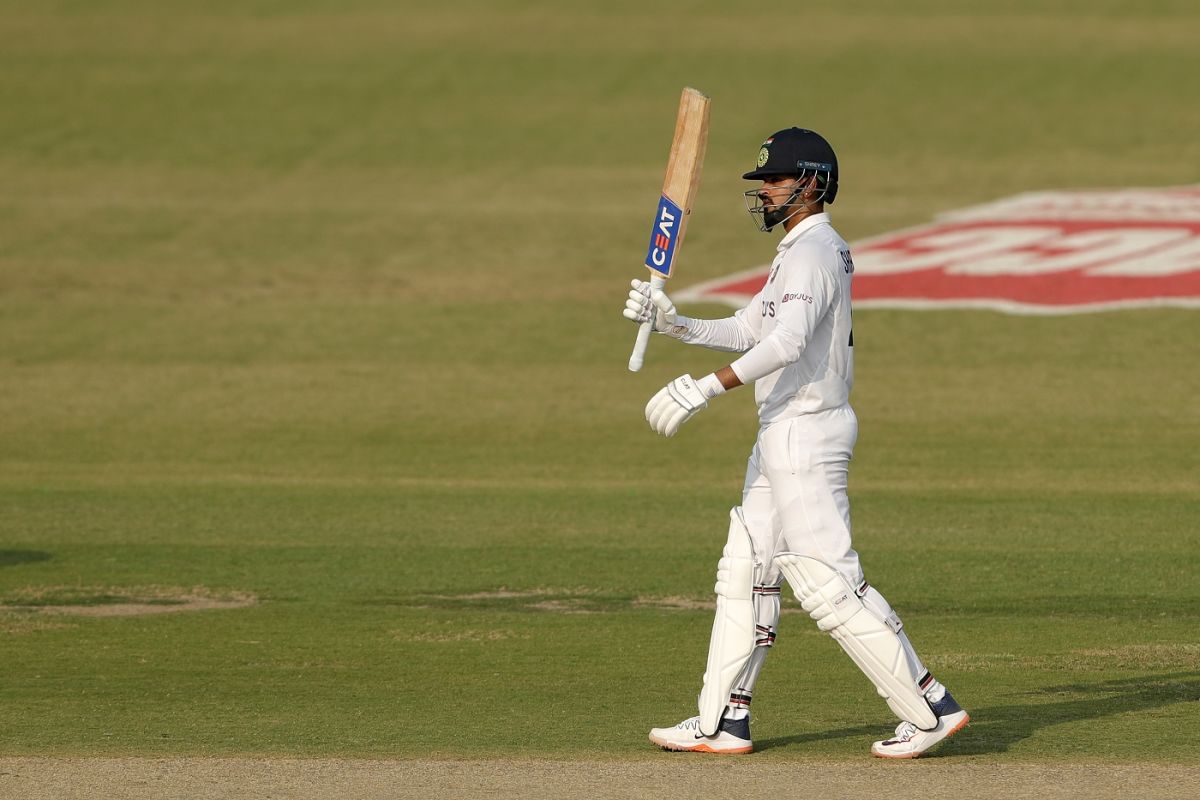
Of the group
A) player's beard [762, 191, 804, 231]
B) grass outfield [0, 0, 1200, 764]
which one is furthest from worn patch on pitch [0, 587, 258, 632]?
player's beard [762, 191, 804, 231]

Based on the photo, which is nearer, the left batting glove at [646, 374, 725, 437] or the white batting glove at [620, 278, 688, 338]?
the left batting glove at [646, 374, 725, 437]

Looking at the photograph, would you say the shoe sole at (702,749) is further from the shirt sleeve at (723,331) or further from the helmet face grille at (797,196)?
the helmet face grille at (797,196)

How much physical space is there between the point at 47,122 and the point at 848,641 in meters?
25.3

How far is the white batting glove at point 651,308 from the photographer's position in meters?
7.04

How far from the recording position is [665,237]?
24.1 ft

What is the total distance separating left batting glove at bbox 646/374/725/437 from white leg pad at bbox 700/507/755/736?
0.66 meters

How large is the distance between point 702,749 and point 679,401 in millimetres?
1415

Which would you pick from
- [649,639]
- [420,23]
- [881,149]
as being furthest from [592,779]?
[420,23]

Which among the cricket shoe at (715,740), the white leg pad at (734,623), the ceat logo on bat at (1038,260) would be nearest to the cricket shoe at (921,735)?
the cricket shoe at (715,740)

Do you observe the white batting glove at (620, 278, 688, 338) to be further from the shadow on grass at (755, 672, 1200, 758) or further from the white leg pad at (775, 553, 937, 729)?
the shadow on grass at (755, 672, 1200, 758)

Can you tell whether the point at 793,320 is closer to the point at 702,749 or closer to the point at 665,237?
the point at 665,237

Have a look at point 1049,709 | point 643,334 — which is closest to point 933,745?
point 1049,709

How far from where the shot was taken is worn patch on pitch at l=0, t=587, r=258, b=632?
10156 millimetres

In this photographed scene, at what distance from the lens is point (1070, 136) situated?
2780 cm
